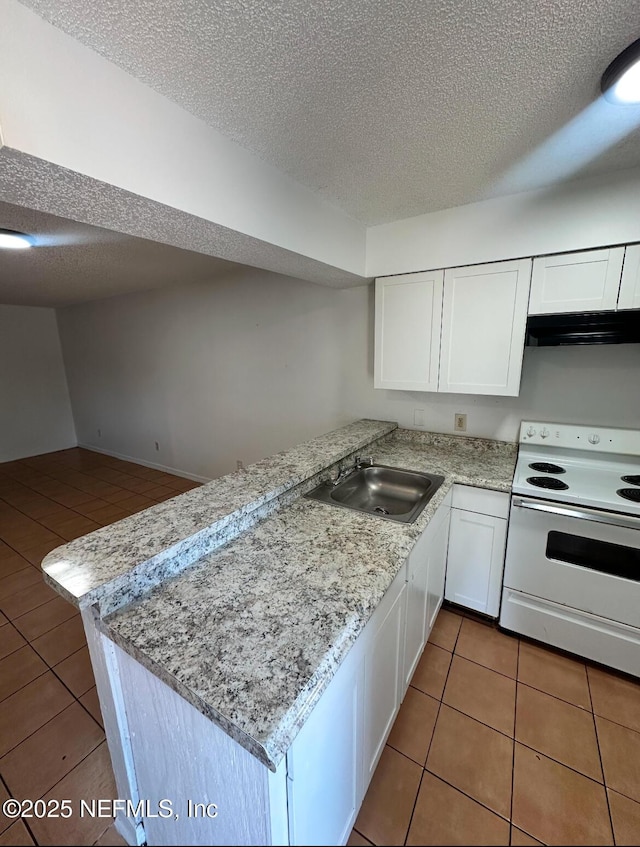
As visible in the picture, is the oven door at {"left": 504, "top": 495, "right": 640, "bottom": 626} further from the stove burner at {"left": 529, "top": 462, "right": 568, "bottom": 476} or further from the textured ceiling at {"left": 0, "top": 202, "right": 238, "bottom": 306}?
the textured ceiling at {"left": 0, "top": 202, "right": 238, "bottom": 306}

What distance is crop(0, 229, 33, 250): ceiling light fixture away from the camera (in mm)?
1922

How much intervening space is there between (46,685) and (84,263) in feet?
8.91

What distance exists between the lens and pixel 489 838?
630mm

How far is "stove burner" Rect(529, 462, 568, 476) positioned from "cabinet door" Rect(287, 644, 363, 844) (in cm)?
149

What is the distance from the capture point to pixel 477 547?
1.88 meters

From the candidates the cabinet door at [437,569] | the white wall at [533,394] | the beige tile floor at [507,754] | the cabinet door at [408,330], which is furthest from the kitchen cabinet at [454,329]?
the beige tile floor at [507,754]

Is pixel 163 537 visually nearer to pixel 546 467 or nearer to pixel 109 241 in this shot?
pixel 546 467

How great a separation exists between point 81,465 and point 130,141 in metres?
4.80

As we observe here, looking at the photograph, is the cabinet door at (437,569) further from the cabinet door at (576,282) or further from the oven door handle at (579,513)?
the cabinet door at (576,282)

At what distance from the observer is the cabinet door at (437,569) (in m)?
1.66

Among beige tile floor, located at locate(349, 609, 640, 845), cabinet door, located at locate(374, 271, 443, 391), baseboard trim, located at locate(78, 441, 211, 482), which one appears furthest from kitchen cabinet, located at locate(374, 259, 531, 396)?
baseboard trim, located at locate(78, 441, 211, 482)

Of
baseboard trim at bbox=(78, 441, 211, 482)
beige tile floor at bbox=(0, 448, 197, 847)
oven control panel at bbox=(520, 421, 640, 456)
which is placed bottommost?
beige tile floor at bbox=(0, 448, 197, 847)

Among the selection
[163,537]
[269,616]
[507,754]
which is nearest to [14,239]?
[163,537]

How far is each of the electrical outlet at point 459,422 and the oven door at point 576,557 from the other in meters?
0.69
